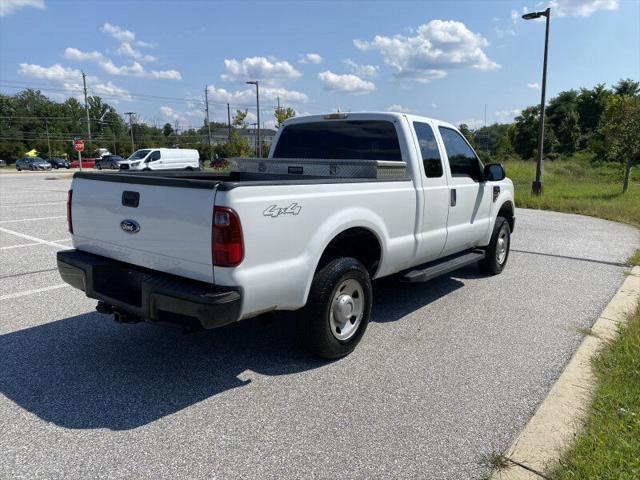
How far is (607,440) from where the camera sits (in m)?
2.79

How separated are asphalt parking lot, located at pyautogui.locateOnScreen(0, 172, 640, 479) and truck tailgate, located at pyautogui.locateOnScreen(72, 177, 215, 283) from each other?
891 mm

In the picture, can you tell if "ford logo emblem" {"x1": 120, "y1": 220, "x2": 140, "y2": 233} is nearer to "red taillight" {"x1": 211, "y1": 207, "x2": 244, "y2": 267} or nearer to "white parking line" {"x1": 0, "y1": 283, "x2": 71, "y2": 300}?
"red taillight" {"x1": 211, "y1": 207, "x2": 244, "y2": 267}

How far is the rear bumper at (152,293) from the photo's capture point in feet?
9.71

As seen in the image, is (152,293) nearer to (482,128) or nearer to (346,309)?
(346,309)

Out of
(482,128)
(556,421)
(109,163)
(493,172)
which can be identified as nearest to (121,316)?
(556,421)

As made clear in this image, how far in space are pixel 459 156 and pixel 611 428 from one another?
3.39m

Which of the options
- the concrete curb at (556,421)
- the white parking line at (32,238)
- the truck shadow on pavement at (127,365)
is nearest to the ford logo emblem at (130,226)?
the truck shadow on pavement at (127,365)

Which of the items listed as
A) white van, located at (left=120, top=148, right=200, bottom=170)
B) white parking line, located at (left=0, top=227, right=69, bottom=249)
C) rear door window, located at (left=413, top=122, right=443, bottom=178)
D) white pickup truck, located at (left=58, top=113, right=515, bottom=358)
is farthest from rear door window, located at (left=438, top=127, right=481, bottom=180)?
white van, located at (left=120, top=148, right=200, bottom=170)

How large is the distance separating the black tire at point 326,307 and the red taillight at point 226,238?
84 cm

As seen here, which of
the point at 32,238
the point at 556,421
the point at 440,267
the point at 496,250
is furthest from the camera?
the point at 32,238

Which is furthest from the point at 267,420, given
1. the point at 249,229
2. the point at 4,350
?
the point at 4,350

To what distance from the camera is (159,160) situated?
32.8m

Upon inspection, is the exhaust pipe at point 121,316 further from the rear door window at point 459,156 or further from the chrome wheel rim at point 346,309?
the rear door window at point 459,156

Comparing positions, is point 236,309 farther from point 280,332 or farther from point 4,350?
Answer: point 4,350
